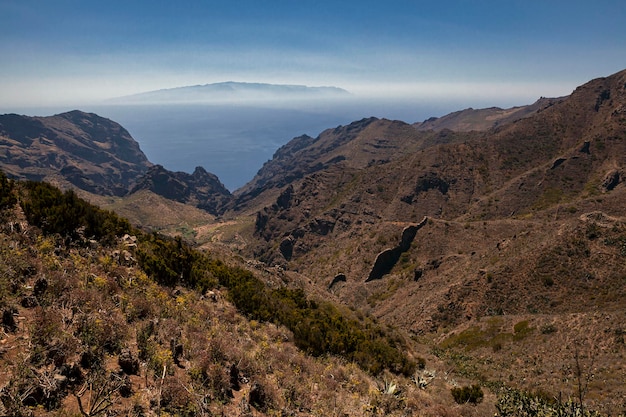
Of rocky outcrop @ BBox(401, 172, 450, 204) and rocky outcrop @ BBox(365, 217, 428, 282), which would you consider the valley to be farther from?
rocky outcrop @ BBox(401, 172, 450, 204)

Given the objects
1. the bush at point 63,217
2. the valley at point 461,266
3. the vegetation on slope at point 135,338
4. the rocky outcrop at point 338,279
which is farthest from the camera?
the rocky outcrop at point 338,279

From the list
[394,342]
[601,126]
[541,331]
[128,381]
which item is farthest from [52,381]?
[601,126]

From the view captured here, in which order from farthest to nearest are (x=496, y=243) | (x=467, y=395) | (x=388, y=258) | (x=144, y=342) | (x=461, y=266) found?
(x=388, y=258) → (x=496, y=243) → (x=461, y=266) → (x=467, y=395) → (x=144, y=342)

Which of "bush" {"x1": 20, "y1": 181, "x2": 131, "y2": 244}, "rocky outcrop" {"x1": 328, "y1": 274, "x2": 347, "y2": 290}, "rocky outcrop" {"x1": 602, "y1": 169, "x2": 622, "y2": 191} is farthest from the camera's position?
"rocky outcrop" {"x1": 602, "y1": 169, "x2": 622, "y2": 191}

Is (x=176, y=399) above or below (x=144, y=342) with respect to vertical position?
below

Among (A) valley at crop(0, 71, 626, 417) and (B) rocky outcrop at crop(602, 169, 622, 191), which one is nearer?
(A) valley at crop(0, 71, 626, 417)

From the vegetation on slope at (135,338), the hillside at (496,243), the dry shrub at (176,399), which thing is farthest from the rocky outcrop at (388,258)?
the dry shrub at (176,399)

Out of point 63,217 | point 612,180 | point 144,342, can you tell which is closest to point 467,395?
point 144,342

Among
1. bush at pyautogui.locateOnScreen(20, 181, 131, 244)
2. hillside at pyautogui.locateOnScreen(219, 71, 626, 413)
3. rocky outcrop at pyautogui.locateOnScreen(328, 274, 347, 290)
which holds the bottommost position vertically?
rocky outcrop at pyautogui.locateOnScreen(328, 274, 347, 290)

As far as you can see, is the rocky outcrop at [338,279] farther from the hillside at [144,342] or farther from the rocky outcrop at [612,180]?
the rocky outcrop at [612,180]

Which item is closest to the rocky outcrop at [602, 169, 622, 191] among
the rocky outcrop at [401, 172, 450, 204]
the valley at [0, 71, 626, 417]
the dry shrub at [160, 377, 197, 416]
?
the valley at [0, 71, 626, 417]

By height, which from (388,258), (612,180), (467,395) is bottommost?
(388,258)

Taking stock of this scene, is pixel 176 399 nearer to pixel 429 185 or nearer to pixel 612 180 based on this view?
pixel 429 185

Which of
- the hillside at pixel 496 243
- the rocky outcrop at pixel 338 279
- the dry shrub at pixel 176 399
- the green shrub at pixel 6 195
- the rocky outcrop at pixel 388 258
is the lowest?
the rocky outcrop at pixel 338 279
